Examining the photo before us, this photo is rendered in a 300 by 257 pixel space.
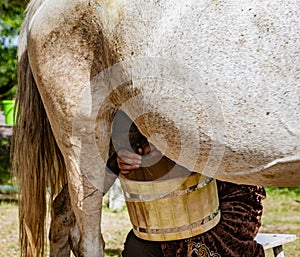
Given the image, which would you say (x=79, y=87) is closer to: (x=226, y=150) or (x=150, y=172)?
(x=150, y=172)

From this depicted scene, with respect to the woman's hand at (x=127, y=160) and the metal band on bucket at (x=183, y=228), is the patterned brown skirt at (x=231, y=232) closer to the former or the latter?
the metal band on bucket at (x=183, y=228)

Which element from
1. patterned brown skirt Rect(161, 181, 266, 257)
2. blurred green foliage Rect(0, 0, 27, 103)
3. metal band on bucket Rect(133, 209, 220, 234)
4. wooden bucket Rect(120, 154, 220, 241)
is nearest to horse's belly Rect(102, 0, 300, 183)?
wooden bucket Rect(120, 154, 220, 241)

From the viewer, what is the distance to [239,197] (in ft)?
6.67

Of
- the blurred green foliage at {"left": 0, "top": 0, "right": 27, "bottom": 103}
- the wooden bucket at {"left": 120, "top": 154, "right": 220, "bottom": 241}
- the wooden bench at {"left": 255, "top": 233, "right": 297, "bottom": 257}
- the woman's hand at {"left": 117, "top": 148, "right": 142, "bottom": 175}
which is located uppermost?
the blurred green foliage at {"left": 0, "top": 0, "right": 27, "bottom": 103}

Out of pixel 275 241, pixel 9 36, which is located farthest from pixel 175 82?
pixel 9 36

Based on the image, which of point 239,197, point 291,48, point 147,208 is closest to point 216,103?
point 291,48

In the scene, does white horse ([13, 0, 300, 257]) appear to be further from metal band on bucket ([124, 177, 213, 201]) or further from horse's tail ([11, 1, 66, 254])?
horse's tail ([11, 1, 66, 254])

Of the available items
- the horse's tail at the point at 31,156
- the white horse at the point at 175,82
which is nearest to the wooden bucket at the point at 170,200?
the white horse at the point at 175,82

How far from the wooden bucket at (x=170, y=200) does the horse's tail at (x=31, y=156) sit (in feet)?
1.32

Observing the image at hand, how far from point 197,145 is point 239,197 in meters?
0.65

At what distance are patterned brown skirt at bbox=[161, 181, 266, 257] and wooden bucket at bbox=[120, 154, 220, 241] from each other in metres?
0.10

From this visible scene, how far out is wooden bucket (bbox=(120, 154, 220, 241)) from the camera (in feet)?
5.89

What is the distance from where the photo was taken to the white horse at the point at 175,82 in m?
1.34

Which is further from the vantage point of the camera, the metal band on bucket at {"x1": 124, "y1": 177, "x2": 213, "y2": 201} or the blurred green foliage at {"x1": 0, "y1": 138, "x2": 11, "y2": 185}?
the blurred green foliage at {"x1": 0, "y1": 138, "x2": 11, "y2": 185}
